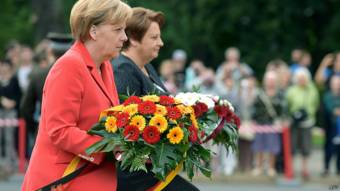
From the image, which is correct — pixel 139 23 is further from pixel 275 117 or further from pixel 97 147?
pixel 275 117

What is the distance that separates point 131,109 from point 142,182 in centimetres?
96

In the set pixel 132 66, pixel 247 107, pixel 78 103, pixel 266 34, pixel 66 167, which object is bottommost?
pixel 66 167

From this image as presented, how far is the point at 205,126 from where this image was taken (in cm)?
628

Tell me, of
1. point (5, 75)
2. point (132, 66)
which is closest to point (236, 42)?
point (5, 75)

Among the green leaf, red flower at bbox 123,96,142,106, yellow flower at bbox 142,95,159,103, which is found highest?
yellow flower at bbox 142,95,159,103

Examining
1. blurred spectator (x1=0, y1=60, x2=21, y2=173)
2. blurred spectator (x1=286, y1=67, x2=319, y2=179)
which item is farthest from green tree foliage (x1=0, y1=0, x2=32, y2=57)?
blurred spectator (x1=286, y1=67, x2=319, y2=179)

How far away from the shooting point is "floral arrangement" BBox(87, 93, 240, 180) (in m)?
5.39

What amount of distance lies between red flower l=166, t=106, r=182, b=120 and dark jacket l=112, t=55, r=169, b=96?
811 millimetres

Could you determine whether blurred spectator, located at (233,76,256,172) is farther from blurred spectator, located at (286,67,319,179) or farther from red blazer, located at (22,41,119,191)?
red blazer, located at (22,41,119,191)

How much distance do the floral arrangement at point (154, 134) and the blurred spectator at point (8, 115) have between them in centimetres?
1099

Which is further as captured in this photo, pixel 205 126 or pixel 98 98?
pixel 205 126

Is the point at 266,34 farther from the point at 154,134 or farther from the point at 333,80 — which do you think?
the point at 154,134

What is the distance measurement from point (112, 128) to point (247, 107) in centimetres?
1061

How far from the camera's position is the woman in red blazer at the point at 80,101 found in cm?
530
